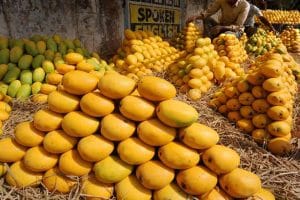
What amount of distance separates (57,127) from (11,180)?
1.38 feet

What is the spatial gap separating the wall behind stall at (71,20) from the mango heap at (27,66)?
59 centimetres

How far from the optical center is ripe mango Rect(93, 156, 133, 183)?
181 centimetres

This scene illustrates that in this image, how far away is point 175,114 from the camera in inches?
70.5

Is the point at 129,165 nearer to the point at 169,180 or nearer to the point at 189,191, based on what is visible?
the point at 169,180

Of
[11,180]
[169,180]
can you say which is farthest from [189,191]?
[11,180]

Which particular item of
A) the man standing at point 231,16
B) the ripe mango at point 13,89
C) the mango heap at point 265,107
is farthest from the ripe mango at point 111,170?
the man standing at point 231,16

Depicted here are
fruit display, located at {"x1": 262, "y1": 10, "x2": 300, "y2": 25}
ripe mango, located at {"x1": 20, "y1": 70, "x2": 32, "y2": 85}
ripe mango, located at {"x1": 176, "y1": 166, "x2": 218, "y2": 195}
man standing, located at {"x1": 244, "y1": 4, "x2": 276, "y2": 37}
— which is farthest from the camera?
fruit display, located at {"x1": 262, "y1": 10, "x2": 300, "y2": 25}

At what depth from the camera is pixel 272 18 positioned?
1284 centimetres

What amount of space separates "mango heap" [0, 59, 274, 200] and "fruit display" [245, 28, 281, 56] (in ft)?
21.2

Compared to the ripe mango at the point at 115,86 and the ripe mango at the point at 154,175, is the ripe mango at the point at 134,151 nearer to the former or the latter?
the ripe mango at the point at 154,175

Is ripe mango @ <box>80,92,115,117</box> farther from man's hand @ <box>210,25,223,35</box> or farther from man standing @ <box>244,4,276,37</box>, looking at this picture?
man standing @ <box>244,4,276,37</box>

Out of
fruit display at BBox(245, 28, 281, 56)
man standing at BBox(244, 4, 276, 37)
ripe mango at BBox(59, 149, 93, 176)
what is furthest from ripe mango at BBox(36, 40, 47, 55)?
man standing at BBox(244, 4, 276, 37)

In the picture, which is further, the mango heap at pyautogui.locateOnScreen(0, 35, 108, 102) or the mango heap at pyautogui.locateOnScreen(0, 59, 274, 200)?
the mango heap at pyautogui.locateOnScreen(0, 35, 108, 102)

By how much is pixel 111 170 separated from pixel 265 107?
1761 mm
